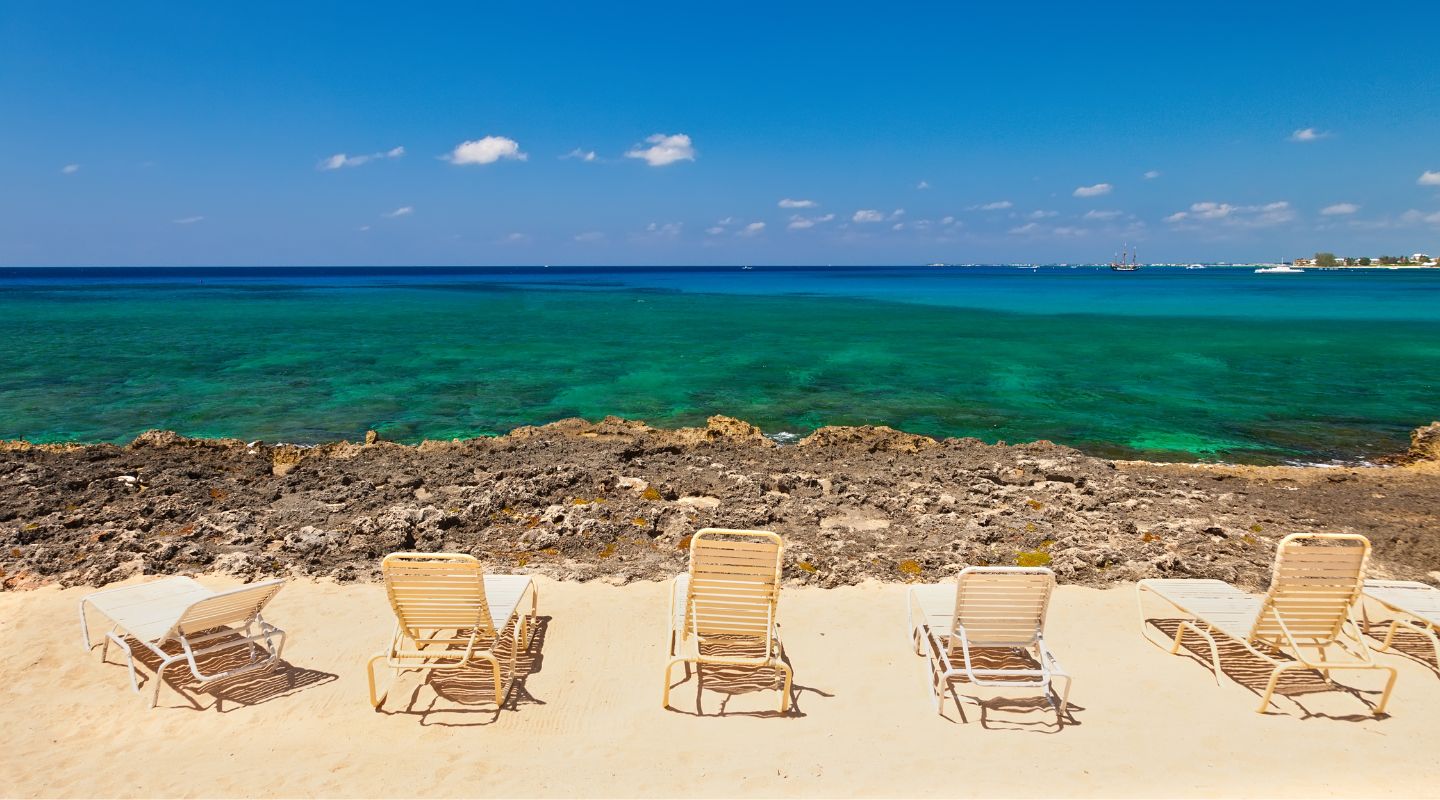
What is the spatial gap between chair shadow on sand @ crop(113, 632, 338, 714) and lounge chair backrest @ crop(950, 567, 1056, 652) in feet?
17.0

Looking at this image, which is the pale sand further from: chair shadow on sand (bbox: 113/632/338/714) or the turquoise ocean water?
the turquoise ocean water

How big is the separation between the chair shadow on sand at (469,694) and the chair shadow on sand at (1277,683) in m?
5.78

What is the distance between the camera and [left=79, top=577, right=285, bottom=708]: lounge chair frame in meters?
5.50

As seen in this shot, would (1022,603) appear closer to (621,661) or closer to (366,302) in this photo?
(621,661)

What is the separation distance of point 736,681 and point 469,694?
2151 mm

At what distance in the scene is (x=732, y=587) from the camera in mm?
5711

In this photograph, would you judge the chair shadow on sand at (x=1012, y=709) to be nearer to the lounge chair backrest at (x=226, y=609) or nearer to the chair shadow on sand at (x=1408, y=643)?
the chair shadow on sand at (x=1408, y=643)

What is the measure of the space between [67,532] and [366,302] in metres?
74.9

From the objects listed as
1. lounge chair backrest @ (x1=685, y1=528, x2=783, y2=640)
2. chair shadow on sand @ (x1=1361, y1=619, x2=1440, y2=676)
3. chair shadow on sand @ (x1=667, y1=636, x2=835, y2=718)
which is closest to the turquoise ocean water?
chair shadow on sand @ (x1=1361, y1=619, x2=1440, y2=676)

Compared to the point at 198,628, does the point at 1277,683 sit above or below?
below

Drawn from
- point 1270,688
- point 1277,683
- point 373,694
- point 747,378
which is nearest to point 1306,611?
point 1277,683

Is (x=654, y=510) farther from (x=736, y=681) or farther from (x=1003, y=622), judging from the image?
(x=1003, y=622)

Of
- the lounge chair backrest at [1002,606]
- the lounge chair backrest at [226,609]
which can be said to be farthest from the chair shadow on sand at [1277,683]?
the lounge chair backrest at [226,609]

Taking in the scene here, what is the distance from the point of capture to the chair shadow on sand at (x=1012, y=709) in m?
5.28
